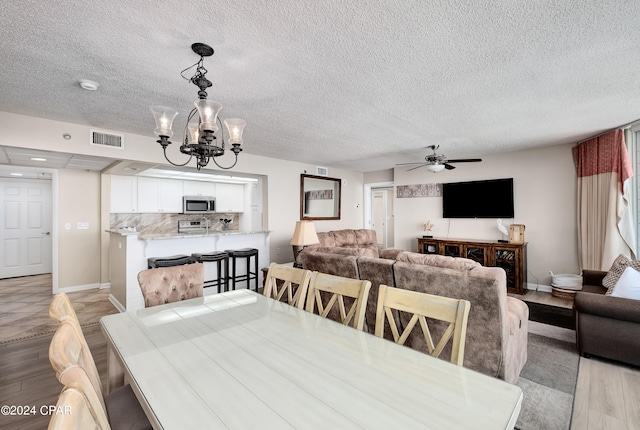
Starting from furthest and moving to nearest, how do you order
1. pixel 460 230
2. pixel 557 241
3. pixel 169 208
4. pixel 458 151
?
pixel 169 208, pixel 460 230, pixel 458 151, pixel 557 241

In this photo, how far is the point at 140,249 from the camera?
390cm

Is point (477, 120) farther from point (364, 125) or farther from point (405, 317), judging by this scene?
point (405, 317)

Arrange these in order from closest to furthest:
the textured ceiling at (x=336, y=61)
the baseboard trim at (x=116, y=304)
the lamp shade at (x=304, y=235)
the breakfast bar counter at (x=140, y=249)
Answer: the textured ceiling at (x=336, y=61) → the breakfast bar counter at (x=140, y=249) → the baseboard trim at (x=116, y=304) → the lamp shade at (x=304, y=235)

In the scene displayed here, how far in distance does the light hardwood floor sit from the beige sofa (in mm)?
427

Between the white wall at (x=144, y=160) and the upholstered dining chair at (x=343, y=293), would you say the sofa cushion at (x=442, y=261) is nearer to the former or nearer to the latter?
the upholstered dining chair at (x=343, y=293)

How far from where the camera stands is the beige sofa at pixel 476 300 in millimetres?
2004

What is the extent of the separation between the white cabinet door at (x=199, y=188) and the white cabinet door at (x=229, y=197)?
5.7 inches

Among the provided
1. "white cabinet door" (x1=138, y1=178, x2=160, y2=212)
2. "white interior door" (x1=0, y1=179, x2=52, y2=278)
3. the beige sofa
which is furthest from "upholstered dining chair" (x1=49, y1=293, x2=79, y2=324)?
"white interior door" (x1=0, y1=179, x2=52, y2=278)

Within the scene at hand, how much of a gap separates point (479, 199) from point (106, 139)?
6145 millimetres

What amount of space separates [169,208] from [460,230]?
618 centimetres

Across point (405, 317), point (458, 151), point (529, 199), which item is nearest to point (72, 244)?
point (405, 317)

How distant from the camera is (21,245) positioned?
621 cm

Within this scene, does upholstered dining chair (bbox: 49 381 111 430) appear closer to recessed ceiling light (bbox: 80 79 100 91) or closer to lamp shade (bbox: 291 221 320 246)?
recessed ceiling light (bbox: 80 79 100 91)

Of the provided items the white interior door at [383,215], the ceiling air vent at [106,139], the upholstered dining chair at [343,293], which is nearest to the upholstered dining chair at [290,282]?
the upholstered dining chair at [343,293]
